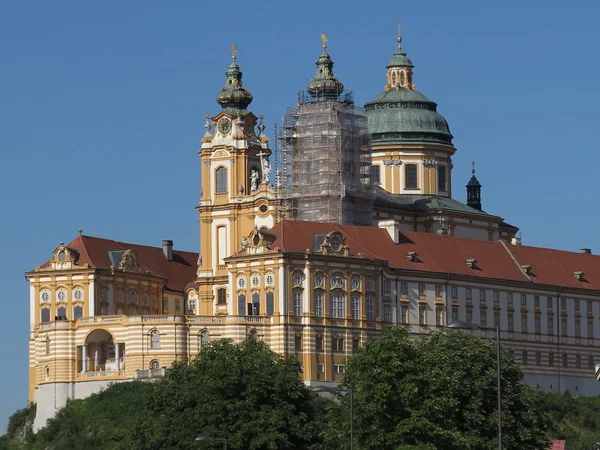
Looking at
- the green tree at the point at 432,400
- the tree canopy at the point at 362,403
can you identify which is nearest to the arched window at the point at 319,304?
the tree canopy at the point at 362,403

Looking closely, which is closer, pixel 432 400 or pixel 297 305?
→ pixel 432 400

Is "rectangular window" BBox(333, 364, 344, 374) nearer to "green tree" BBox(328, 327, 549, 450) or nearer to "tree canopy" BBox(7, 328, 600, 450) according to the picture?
"tree canopy" BBox(7, 328, 600, 450)

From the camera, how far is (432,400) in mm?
164500

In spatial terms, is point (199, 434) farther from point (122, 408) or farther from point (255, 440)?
point (122, 408)

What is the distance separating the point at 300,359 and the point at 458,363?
2781 centimetres

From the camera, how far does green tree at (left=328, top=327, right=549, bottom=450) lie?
16338cm

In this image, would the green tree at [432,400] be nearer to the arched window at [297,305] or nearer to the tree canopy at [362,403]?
the tree canopy at [362,403]

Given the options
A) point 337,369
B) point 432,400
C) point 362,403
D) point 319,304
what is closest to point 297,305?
point 319,304

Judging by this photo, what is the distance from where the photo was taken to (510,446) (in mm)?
167500

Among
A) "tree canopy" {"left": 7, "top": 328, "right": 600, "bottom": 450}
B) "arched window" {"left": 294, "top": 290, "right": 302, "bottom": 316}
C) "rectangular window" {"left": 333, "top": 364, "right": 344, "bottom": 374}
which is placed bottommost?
"tree canopy" {"left": 7, "top": 328, "right": 600, "bottom": 450}

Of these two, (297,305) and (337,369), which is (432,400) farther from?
(297,305)

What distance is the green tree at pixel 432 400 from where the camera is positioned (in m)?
163

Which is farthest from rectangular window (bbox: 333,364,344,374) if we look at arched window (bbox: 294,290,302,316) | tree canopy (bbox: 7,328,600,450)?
tree canopy (bbox: 7,328,600,450)

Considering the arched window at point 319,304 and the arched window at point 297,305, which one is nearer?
the arched window at point 297,305
